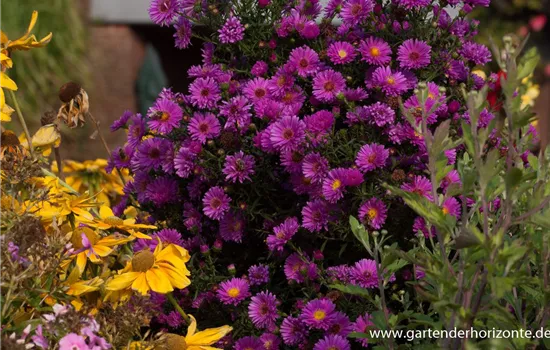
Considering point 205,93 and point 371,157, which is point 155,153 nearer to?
point 205,93

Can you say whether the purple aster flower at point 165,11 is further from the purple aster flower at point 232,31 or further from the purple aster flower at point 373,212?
the purple aster flower at point 373,212

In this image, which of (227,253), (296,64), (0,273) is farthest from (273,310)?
(0,273)

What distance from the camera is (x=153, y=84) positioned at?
732cm

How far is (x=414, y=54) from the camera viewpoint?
1872 millimetres

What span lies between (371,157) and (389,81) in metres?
0.19

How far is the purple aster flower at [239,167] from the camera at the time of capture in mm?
1832

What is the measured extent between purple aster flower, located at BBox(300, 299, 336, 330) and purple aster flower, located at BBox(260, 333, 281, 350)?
0.10m

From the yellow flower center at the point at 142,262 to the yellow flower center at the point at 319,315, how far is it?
14.6 inches

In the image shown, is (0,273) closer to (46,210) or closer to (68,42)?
(46,210)

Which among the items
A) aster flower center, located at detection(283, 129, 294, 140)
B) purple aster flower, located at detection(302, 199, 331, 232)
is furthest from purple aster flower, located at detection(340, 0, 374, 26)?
purple aster flower, located at detection(302, 199, 331, 232)

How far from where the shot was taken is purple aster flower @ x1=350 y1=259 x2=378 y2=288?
1699 millimetres

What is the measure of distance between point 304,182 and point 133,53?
239 inches

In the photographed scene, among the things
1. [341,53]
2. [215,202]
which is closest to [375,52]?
[341,53]

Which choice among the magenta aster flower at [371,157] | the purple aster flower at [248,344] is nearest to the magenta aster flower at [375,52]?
the magenta aster flower at [371,157]
